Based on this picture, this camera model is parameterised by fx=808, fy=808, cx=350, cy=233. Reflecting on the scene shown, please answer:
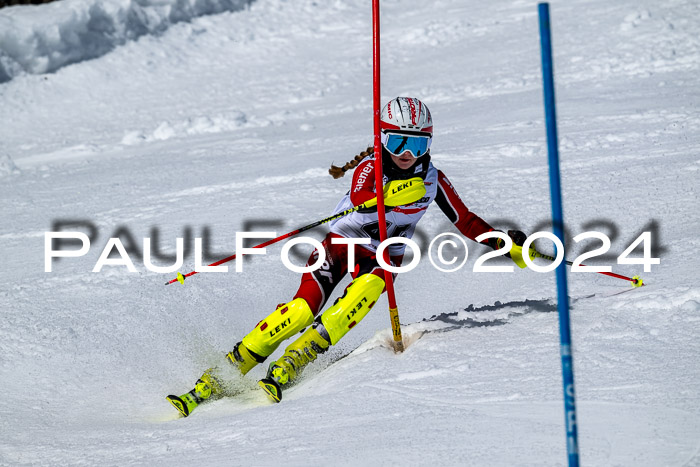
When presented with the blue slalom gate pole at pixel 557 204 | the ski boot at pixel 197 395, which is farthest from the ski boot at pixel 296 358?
the blue slalom gate pole at pixel 557 204

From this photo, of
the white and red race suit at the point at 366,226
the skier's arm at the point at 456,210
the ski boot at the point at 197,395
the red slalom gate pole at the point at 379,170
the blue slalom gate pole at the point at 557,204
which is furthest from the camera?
the skier's arm at the point at 456,210

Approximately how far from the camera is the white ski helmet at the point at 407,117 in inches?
162

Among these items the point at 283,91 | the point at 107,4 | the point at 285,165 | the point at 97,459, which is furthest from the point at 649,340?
the point at 107,4

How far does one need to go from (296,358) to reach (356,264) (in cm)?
68

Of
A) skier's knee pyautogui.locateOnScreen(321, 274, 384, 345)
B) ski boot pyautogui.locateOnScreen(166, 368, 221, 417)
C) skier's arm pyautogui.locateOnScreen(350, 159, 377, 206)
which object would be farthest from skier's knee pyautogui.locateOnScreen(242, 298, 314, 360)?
skier's arm pyautogui.locateOnScreen(350, 159, 377, 206)

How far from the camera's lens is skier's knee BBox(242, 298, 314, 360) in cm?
412

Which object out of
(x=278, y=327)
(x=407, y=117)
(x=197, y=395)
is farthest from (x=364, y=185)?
(x=197, y=395)

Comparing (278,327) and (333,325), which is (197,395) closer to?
(278,327)

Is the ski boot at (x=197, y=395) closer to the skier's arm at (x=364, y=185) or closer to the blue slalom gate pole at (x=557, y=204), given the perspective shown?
the skier's arm at (x=364, y=185)

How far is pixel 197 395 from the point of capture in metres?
4.08

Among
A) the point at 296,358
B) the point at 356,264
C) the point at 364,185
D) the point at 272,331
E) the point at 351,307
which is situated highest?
the point at 364,185

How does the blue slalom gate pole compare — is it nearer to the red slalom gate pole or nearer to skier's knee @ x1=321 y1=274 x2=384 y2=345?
the red slalom gate pole

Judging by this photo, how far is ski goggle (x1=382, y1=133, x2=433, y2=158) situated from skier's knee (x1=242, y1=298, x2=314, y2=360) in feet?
3.04

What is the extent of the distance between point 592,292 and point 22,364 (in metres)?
3.45
